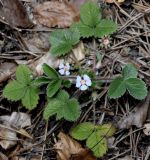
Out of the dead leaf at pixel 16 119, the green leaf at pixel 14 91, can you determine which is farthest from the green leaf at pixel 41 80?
the dead leaf at pixel 16 119

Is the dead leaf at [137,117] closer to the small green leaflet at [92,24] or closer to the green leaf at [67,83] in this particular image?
the green leaf at [67,83]

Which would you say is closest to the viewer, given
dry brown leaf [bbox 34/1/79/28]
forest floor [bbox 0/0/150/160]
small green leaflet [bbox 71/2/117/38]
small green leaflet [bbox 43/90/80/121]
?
small green leaflet [bbox 43/90/80/121]

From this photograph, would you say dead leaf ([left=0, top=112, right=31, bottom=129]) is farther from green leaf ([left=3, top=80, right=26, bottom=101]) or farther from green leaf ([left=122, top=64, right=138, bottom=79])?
green leaf ([left=122, top=64, right=138, bottom=79])

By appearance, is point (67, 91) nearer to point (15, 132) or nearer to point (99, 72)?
point (99, 72)

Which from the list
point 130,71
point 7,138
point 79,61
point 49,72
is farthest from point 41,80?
point 130,71

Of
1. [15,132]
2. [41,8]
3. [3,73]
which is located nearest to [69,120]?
[15,132]

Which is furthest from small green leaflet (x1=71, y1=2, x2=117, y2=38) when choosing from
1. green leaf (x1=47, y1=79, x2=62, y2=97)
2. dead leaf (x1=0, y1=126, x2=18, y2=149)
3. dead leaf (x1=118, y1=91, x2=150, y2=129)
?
dead leaf (x1=0, y1=126, x2=18, y2=149)
